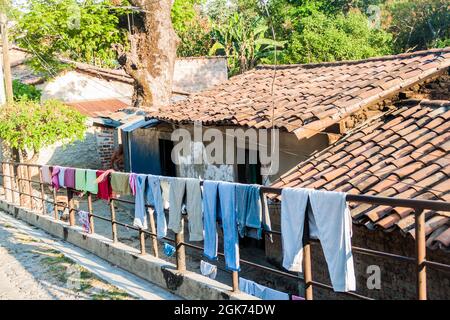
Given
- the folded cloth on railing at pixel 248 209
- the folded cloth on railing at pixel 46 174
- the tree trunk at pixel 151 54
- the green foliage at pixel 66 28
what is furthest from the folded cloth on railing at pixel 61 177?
the green foliage at pixel 66 28

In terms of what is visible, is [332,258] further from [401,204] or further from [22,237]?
[22,237]

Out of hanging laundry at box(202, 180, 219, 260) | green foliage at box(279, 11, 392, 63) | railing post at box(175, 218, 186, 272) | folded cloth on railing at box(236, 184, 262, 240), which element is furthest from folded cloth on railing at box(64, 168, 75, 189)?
green foliage at box(279, 11, 392, 63)

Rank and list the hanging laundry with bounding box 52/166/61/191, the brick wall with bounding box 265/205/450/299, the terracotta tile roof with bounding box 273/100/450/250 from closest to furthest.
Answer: the terracotta tile roof with bounding box 273/100/450/250, the brick wall with bounding box 265/205/450/299, the hanging laundry with bounding box 52/166/61/191

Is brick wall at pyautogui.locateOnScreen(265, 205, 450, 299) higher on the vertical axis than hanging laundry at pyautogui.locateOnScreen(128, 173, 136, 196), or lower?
lower

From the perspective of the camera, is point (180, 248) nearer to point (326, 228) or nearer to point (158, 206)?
point (158, 206)

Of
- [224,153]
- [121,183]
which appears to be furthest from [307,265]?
[224,153]

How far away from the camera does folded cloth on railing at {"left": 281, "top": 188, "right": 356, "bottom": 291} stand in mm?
4020

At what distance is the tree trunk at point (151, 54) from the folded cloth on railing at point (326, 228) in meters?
12.3

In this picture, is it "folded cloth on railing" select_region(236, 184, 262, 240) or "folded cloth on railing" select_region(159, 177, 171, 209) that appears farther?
"folded cloth on railing" select_region(159, 177, 171, 209)

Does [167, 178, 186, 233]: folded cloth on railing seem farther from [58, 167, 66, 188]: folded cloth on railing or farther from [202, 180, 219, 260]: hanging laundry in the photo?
[58, 167, 66, 188]: folded cloth on railing

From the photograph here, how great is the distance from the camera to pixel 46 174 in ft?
32.9

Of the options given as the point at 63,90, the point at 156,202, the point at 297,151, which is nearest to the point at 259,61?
the point at 63,90

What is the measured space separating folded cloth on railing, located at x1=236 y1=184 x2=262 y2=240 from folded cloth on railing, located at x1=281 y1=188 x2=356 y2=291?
0.45m

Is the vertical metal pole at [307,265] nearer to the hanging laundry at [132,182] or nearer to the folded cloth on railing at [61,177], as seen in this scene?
the hanging laundry at [132,182]
